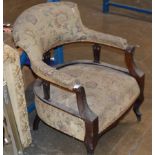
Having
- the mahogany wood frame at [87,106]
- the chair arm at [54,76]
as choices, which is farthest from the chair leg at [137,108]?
the chair arm at [54,76]

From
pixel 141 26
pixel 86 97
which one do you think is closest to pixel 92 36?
pixel 86 97

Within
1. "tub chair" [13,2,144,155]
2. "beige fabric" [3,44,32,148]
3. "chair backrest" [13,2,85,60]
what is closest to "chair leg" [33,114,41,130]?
"tub chair" [13,2,144,155]

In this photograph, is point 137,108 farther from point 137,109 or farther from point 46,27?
point 46,27

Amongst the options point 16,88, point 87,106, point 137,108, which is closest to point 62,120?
point 87,106

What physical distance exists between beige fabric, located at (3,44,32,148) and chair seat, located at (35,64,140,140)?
0.16 metres

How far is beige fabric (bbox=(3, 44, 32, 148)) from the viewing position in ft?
6.56

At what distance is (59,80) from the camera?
2.01 meters

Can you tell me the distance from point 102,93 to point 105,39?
372 millimetres

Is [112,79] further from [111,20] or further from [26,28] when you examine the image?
[111,20]

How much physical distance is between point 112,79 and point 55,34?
18.4 inches

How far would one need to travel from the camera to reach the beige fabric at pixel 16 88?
2000 millimetres

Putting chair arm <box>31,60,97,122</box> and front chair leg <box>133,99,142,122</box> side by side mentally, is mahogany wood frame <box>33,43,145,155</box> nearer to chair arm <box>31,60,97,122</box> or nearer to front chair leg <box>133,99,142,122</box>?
chair arm <box>31,60,97,122</box>

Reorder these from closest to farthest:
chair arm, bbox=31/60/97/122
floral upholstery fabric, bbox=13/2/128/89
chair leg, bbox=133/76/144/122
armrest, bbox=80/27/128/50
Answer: chair arm, bbox=31/60/97/122
floral upholstery fabric, bbox=13/2/128/89
armrest, bbox=80/27/128/50
chair leg, bbox=133/76/144/122

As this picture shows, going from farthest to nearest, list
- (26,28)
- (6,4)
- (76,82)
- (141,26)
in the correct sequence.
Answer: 1. (6,4)
2. (141,26)
3. (26,28)
4. (76,82)
